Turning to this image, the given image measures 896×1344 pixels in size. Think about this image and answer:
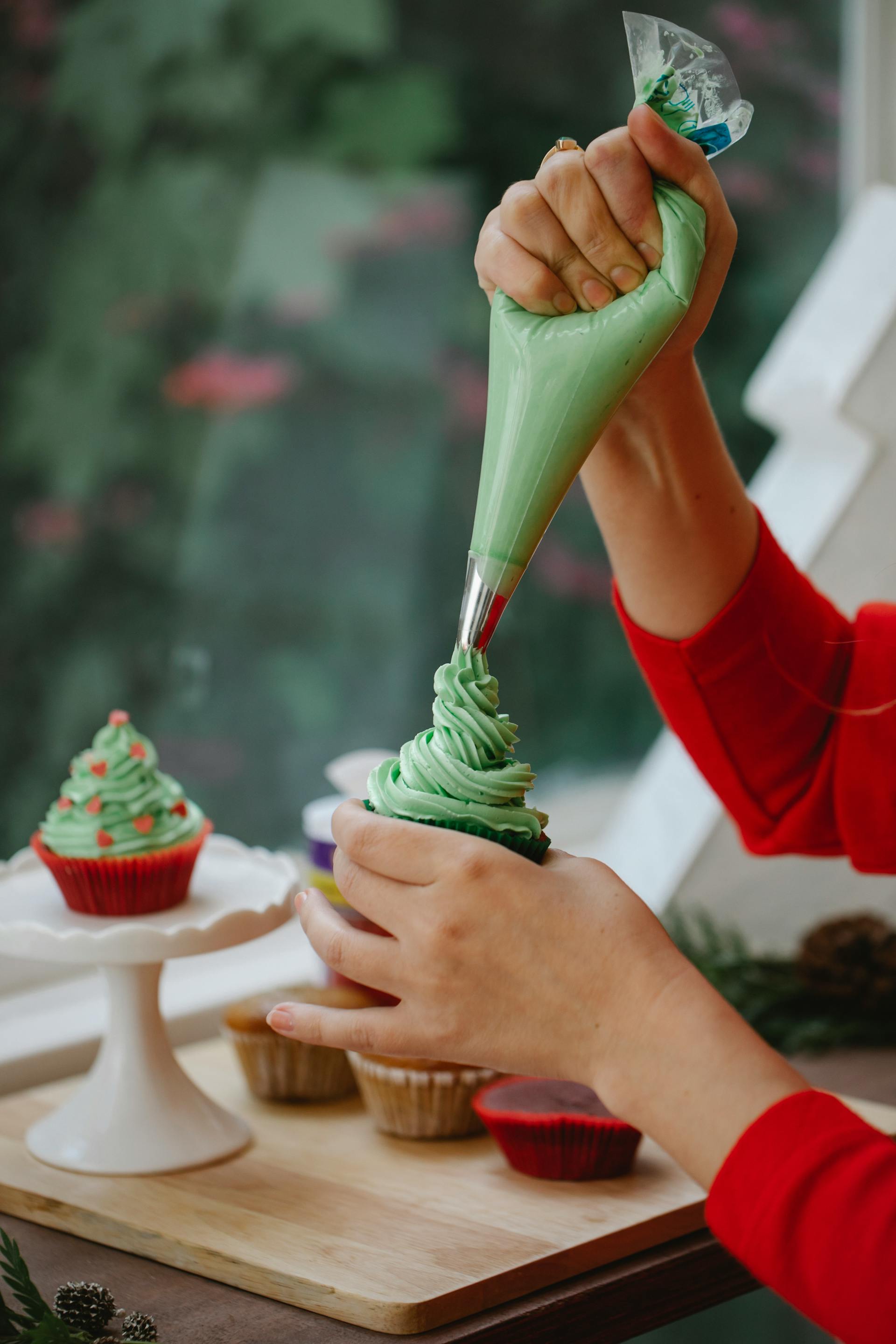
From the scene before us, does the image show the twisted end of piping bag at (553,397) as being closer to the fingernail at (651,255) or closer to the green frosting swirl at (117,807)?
the fingernail at (651,255)

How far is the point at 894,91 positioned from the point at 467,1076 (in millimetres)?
1624

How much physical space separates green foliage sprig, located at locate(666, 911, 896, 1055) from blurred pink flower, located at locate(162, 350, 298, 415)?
75 cm

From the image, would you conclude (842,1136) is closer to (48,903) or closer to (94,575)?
(48,903)

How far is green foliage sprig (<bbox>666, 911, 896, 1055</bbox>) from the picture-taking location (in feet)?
4.23

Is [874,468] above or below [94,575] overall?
above

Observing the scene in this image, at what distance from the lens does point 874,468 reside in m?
1.55

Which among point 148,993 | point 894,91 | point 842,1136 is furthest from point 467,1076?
point 894,91

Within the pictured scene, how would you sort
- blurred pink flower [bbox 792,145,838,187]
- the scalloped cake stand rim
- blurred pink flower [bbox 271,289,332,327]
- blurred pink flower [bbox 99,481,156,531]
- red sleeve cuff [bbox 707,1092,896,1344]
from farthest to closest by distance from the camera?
blurred pink flower [bbox 792,145,838,187] < blurred pink flower [bbox 271,289,332,327] < blurred pink flower [bbox 99,481,156,531] < the scalloped cake stand rim < red sleeve cuff [bbox 707,1092,896,1344]

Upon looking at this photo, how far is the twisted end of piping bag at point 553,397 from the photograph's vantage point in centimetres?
70

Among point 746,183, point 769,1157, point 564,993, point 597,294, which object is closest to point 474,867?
point 564,993

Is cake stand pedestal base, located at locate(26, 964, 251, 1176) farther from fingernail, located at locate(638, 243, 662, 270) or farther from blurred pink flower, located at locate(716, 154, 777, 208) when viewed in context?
→ blurred pink flower, located at locate(716, 154, 777, 208)

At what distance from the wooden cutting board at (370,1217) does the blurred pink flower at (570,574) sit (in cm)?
98

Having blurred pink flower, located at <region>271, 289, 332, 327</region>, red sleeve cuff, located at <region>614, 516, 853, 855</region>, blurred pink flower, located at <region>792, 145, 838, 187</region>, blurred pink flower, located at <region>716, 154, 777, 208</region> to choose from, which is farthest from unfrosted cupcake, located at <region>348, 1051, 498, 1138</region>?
blurred pink flower, located at <region>792, 145, 838, 187</region>

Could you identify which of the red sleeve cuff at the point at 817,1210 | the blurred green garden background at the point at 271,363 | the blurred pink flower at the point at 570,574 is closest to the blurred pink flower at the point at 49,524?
the blurred green garden background at the point at 271,363
